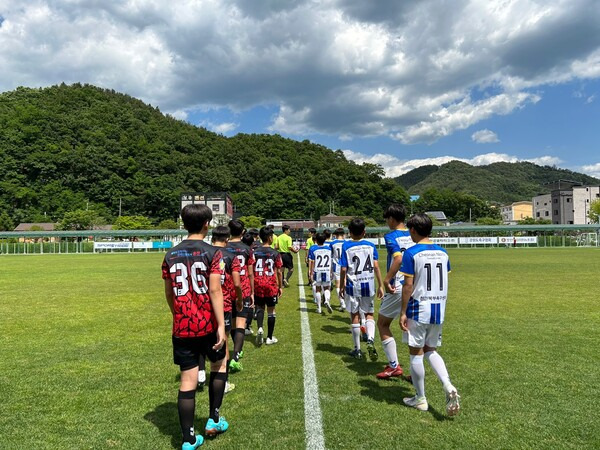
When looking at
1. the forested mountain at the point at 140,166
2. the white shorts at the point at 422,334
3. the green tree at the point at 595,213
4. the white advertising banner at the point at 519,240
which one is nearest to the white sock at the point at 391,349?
the white shorts at the point at 422,334

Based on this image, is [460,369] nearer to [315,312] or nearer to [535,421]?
[535,421]

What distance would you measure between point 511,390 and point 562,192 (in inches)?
A: 4222

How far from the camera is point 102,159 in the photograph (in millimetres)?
93750

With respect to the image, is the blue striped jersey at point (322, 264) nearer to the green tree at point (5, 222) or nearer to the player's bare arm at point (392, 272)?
the player's bare arm at point (392, 272)

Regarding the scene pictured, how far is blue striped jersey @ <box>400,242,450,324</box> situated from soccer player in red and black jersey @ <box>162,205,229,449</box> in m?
1.96

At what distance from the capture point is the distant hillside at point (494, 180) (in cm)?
17250

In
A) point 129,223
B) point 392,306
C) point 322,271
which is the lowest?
point 322,271

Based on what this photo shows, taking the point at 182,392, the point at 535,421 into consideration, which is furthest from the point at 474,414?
the point at 182,392

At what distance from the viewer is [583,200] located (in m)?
89.7

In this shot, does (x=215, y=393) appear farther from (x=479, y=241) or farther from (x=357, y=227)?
(x=479, y=241)

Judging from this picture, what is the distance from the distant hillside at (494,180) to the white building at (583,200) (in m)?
77.5

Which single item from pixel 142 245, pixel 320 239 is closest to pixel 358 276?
pixel 320 239

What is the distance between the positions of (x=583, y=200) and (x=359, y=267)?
106 meters

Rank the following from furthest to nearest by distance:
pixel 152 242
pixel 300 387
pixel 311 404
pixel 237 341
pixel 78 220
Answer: pixel 78 220 → pixel 152 242 → pixel 237 341 → pixel 300 387 → pixel 311 404
